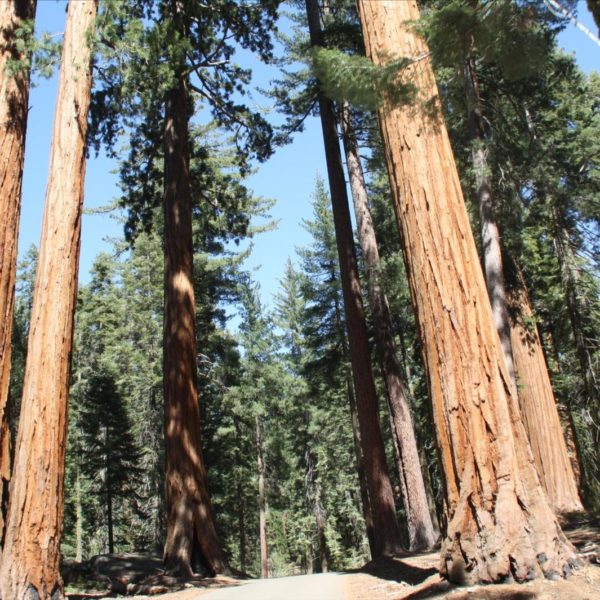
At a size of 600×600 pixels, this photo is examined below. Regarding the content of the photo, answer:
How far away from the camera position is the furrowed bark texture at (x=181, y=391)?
8.89 m

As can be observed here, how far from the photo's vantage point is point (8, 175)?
686 centimetres

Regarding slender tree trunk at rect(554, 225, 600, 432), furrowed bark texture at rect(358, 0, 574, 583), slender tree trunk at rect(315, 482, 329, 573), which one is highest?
slender tree trunk at rect(554, 225, 600, 432)

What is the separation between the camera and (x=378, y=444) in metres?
10.7

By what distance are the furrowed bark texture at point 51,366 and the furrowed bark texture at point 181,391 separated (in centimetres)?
333

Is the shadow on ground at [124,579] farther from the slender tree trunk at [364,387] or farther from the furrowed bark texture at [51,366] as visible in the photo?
the slender tree trunk at [364,387]

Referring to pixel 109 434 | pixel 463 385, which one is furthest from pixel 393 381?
pixel 109 434

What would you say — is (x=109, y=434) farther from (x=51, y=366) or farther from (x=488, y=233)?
(x=488, y=233)

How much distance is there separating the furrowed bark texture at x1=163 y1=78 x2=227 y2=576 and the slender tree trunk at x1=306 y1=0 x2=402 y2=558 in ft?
10.7

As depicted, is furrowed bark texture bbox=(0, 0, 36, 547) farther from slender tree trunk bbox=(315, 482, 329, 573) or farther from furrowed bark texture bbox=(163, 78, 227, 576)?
slender tree trunk bbox=(315, 482, 329, 573)

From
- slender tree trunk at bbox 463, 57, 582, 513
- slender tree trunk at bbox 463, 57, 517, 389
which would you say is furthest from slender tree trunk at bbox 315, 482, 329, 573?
slender tree trunk at bbox 463, 57, 517, 389

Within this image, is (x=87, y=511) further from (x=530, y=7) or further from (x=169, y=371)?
(x=530, y=7)

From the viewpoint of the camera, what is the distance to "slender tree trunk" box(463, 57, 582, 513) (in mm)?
9891

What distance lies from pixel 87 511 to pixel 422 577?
32.6 m

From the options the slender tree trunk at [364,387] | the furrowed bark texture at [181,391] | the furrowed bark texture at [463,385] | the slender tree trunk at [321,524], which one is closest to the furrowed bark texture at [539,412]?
the slender tree trunk at [364,387]
